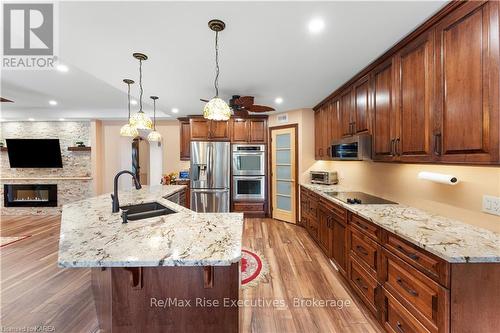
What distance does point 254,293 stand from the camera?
2.29 meters

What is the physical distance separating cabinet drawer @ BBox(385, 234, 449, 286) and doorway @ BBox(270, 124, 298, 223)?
9.83 feet

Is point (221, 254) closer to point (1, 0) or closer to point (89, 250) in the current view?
point (89, 250)

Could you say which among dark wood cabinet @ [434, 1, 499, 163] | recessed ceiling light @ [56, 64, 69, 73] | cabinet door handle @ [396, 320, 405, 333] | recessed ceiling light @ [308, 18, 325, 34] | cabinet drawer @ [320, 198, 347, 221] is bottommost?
cabinet door handle @ [396, 320, 405, 333]

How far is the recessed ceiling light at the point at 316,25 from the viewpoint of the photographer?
1.69 metres

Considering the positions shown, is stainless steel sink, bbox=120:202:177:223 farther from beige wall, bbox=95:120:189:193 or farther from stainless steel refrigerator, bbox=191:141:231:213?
beige wall, bbox=95:120:189:193

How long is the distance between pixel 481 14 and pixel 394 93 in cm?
77

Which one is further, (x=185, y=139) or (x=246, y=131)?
(x=185, y=139)

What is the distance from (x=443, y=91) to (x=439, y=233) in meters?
1.00

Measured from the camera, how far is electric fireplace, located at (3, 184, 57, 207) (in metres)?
5.52

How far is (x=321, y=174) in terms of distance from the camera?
398 cm

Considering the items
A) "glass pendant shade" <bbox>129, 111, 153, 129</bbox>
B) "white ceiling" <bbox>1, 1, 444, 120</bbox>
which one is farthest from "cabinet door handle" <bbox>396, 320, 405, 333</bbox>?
"glass pendant shade" <bbox>129, 111, 153, 129</bbox>

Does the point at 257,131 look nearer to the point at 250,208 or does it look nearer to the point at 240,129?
the point at 240,129

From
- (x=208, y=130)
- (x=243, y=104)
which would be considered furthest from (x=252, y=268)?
(x=208, y=130)

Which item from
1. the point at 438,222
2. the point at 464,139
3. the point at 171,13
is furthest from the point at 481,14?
the point at 171,13
